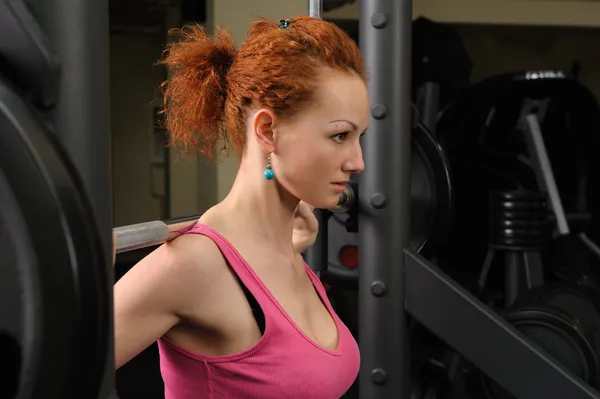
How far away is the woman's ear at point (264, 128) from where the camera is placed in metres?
0.80

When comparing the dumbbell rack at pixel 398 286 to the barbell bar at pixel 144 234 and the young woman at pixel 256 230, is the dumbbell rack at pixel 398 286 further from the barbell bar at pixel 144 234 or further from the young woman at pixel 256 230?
the barbell bar at pixel 144 234

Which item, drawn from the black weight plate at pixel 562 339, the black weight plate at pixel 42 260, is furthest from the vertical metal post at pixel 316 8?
the black weight plate at pixel 42 260

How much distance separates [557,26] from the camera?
9.45 ft

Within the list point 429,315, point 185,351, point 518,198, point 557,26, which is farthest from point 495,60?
point 185,351

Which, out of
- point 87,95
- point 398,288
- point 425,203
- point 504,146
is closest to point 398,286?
point 398,288

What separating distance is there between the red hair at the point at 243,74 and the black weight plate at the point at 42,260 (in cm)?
50

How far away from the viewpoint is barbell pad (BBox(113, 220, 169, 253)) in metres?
0.57

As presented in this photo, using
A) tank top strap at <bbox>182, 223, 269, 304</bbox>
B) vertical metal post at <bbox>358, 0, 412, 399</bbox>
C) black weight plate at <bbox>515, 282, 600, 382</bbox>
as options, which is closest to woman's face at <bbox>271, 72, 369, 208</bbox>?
tank top strap at <bbox>182, 223, 269, 304</bbox>

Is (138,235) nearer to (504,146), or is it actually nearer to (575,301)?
(575,301)

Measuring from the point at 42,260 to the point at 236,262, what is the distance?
1.59 ft

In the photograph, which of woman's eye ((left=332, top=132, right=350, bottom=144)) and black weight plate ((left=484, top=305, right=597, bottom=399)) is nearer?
woman's eye ((left=332, top=132, right=350, bottom=144))

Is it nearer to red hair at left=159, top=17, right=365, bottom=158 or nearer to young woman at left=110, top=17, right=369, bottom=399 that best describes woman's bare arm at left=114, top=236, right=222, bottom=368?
young woman at left=110, top=17, right=369, bottom=399

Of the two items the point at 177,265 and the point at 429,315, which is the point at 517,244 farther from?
the point at 177,265

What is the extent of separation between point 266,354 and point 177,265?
145 mm
